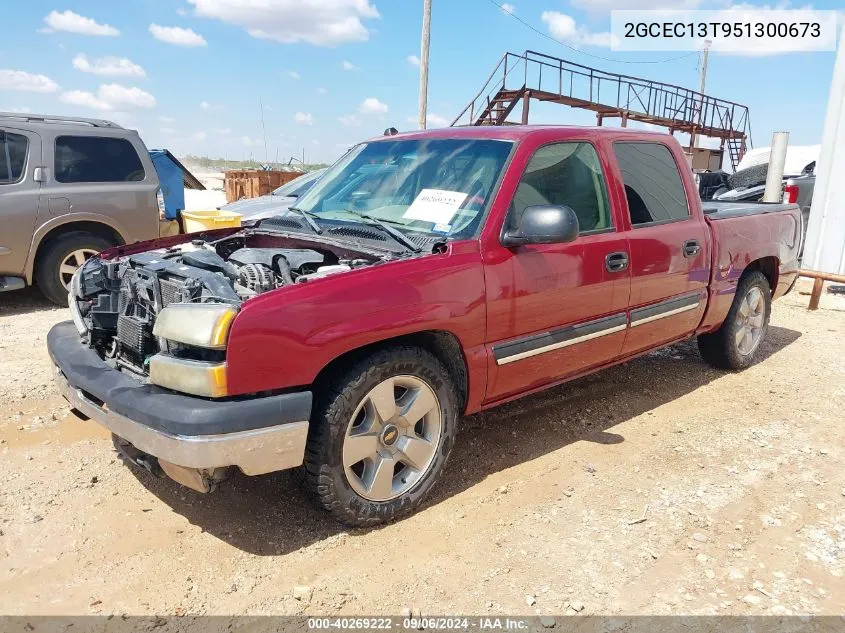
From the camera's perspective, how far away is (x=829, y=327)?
725cm

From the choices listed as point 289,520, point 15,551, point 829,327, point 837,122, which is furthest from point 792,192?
point 15,551

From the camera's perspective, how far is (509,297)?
334 centimetres

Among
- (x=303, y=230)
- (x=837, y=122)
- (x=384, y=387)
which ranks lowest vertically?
(x=384, y=387)

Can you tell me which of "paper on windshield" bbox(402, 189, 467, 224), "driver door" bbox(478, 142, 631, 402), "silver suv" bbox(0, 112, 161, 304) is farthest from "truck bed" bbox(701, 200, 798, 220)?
"silver suv" bbox(0, 112, 161, 304)

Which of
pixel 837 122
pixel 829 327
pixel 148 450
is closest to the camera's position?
pixel 148 450

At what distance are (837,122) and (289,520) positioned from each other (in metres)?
9.21

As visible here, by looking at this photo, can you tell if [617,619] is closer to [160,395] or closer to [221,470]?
[221,470]

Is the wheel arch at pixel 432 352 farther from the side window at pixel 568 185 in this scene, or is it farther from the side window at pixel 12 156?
the side window at pixel 12 156

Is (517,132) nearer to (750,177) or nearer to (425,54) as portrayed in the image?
(750,177)

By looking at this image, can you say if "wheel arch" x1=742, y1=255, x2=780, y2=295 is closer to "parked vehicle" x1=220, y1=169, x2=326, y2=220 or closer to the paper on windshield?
the paper on windshield

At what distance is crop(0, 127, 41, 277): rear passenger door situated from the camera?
6.74 meters

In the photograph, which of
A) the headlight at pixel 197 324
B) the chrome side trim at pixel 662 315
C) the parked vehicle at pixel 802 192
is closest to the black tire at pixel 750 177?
the parked vehicle at pixel 802 192

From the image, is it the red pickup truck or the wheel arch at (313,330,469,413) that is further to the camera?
the wheel arch at (313,330,469,413)

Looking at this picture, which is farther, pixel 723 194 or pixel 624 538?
pixel 723 194
